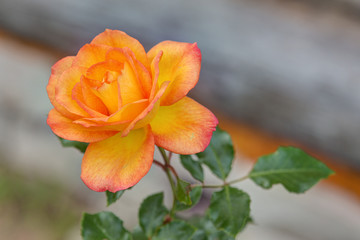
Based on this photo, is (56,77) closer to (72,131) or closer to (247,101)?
(72,131)

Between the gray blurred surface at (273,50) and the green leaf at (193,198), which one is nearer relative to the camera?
the green leaf at (193,198)

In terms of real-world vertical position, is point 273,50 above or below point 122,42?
below

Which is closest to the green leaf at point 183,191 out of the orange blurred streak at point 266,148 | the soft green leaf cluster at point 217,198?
the soft green leaf cluster at point 217,198

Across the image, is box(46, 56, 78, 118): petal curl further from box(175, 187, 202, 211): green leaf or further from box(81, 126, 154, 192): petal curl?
box(175, 187, 202, 211): green leaf

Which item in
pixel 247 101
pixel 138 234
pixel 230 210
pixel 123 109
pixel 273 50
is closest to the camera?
pixel 123 109

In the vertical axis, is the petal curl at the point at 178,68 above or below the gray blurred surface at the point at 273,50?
above

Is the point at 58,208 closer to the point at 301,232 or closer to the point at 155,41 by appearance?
the point at 155,41

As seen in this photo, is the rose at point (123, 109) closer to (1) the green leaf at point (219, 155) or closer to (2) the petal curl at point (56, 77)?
(2) the petal curl at point (56, 77)

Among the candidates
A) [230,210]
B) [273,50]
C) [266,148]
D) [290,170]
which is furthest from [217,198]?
[266,148]
